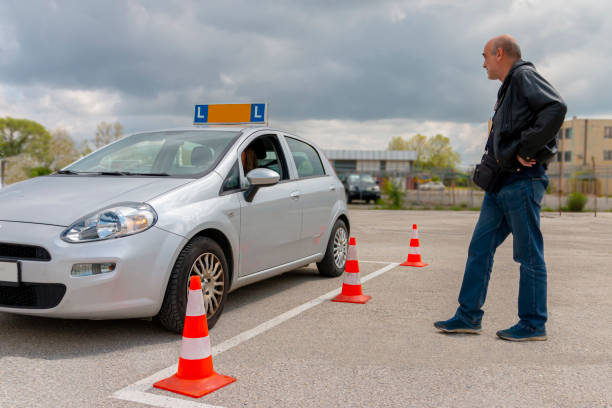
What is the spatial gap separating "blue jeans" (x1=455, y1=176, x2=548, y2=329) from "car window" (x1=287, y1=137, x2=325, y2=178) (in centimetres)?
232

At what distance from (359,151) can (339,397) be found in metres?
87.8

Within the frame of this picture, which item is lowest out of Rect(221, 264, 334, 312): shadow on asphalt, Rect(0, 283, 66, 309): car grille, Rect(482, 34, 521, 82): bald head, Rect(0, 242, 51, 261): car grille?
Rect(221, 264, 334, 312): shadow on asphalt

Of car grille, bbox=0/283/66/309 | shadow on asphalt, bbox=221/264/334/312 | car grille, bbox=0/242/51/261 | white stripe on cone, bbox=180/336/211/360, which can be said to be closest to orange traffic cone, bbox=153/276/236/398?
white stripe on cone, bbox=180/336/211/360

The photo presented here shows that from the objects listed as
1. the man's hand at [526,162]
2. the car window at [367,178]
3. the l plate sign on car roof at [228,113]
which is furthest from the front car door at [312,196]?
the car window at [367,178]

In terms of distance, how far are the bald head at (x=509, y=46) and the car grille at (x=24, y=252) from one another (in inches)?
138

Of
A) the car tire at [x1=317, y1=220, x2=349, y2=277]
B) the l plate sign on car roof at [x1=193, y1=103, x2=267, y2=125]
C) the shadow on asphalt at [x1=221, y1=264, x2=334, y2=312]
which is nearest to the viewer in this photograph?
the shadow on asphalt at [x1=221, y1=264, x2=334, y2=312]

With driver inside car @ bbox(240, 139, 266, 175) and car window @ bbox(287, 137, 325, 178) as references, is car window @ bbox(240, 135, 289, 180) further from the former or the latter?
car window @ bbox(287, 137, 325, 178)

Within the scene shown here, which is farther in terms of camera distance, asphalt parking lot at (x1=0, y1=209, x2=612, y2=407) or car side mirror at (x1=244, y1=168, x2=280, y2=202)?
car side mirror at (x1=244, y1=168, x2=280, y2=202)

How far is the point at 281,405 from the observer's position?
3047 millimetres

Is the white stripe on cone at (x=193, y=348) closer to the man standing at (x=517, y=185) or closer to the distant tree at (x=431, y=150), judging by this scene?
the man standing at (x=517, y=185)

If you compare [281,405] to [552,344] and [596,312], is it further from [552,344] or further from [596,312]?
[596,312]

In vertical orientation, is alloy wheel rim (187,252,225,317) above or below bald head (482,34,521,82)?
below

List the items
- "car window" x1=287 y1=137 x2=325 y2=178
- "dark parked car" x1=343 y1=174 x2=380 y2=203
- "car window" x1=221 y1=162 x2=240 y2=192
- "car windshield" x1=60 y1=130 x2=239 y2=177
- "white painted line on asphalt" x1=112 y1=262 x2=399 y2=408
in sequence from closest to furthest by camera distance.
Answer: "white painted line on asphalt" x1=112 y1=262 x2=399 y2=408 → "car window" x1=221 y1=162 x2=240 y2=192 → "car windshield" x1=60 y1=130 x2=239 y2=177 → "car window" x1=287 y1=137 x2=325 y2=178 → "dark parked car" x1=343 y1=174 x2=380 y2=203

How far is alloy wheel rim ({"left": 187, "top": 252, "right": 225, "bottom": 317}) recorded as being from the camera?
4355 millimetres
